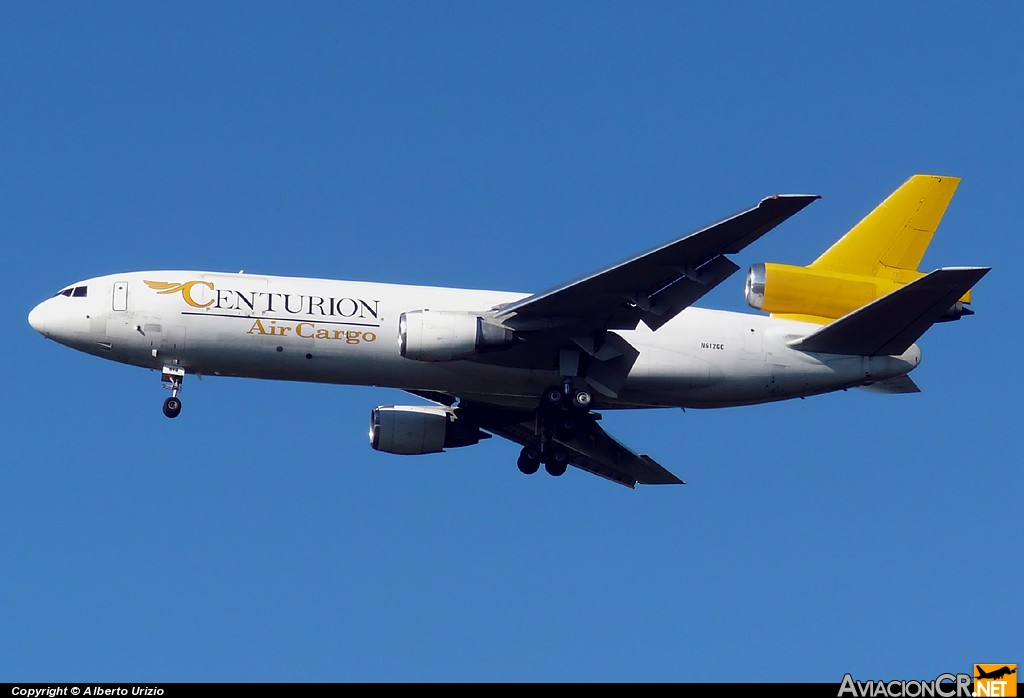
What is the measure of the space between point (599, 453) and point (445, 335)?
10.4 m

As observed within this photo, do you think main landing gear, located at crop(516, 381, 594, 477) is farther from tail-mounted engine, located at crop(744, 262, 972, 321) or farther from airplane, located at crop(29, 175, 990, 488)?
tail-mounted engine, located at crop(744, 262, 972, 321)

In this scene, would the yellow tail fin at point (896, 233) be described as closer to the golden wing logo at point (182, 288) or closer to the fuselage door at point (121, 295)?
the golden wing logo at point (182, 288)

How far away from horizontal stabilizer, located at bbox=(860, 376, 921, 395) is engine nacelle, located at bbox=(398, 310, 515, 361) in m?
11.0

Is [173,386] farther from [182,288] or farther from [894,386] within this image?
[894,386]

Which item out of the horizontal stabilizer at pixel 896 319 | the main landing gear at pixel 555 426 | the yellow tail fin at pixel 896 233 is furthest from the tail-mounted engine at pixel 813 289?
the main landing gear at pixel 555 426

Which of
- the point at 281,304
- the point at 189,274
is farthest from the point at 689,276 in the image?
the point at 189,274

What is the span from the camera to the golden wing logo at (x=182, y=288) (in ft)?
136

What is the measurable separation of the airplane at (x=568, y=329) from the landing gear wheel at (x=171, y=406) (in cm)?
5

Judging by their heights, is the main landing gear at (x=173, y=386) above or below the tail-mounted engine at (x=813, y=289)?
below

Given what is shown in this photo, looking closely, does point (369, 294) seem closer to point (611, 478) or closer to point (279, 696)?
point (611, 478)

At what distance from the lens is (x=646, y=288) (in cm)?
3959

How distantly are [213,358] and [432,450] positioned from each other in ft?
25.8

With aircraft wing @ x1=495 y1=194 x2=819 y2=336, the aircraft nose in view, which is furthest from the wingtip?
the aircraft nose

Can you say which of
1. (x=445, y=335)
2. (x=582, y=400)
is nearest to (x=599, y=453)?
(x=582, y=400)
